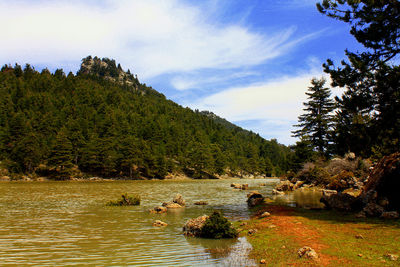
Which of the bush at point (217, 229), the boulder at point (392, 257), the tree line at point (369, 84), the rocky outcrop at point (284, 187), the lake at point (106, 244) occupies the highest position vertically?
the tree line at point (369, 84)

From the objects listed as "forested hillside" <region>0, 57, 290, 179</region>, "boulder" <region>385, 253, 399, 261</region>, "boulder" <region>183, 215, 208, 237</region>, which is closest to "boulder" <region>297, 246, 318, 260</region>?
"boulder" <region>385, 253, 399, 261</region>

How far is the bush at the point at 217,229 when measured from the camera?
1370 centimetres

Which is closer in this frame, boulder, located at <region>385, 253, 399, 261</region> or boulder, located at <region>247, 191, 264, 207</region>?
boulder, located at <region>385, 253, 399, 261</region>

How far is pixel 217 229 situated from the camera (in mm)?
13727

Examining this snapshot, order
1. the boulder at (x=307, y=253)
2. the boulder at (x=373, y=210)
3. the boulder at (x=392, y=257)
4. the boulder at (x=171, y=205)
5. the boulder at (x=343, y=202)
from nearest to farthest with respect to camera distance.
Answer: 1. the boulder at (x=392, y=257)
2. the boulder at (x=307, y=253)
3. the boulder at (x=373, y=210)
4. the boulder at (x=343, y=202)
5. the boulder at (x=171, y=205)

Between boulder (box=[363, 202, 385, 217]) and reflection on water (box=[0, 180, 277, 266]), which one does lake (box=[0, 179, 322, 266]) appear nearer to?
reflection on water (box=[0, 180, 277, 266])

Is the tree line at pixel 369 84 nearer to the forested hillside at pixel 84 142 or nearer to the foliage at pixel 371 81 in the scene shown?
the foliage at pixel 371 81

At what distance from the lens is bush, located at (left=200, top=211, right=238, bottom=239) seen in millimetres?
13695

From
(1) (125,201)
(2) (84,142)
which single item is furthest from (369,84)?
(2) (84,142)

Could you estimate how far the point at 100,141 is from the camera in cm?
9406

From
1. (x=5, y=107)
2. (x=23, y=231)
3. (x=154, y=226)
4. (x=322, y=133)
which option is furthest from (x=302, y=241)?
(x=5, y=107)

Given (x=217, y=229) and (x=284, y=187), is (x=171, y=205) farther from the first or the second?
(x=284, y=187)

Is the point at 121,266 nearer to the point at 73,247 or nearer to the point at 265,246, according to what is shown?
the point at 73,247

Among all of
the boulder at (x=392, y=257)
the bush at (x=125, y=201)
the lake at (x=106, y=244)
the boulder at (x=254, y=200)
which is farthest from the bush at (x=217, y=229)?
the bush at (x=125, y=201)
